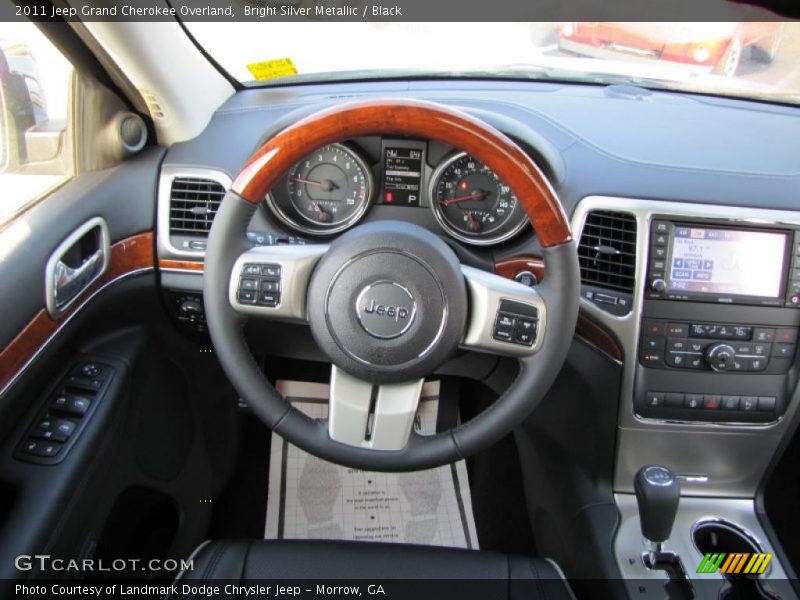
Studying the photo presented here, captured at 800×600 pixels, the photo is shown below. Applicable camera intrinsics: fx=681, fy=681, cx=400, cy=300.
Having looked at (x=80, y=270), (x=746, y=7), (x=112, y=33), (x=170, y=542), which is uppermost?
(x=746, y=7)

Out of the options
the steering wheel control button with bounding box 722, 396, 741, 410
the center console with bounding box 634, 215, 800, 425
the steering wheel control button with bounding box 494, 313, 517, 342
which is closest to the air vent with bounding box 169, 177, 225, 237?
the steering wheel control button with bounding box 494, 313, 517, 342

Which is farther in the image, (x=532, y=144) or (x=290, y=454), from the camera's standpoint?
(x=290, y=454)

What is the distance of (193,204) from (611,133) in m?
0.98

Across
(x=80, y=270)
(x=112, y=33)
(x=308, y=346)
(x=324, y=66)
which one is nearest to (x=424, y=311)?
(x=308, y=346)

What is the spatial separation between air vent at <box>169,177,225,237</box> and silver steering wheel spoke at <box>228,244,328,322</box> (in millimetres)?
430

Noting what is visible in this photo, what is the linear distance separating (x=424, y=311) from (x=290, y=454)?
998 millimetres

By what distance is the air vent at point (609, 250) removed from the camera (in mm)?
1446

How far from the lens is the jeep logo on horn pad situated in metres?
1.13

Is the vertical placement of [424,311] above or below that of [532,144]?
below

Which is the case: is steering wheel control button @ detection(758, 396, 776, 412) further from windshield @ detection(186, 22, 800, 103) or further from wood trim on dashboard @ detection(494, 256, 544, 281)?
windshield @ detection(186, 22, 800, 103)

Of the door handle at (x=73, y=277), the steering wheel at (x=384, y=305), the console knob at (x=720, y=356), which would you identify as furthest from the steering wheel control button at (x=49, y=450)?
the console knob at (x=720, y=356)

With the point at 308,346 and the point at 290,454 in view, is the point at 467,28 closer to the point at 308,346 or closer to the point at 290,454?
the point at 308,346

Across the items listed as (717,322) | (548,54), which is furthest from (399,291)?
(548,54)

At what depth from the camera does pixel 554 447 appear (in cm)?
177
